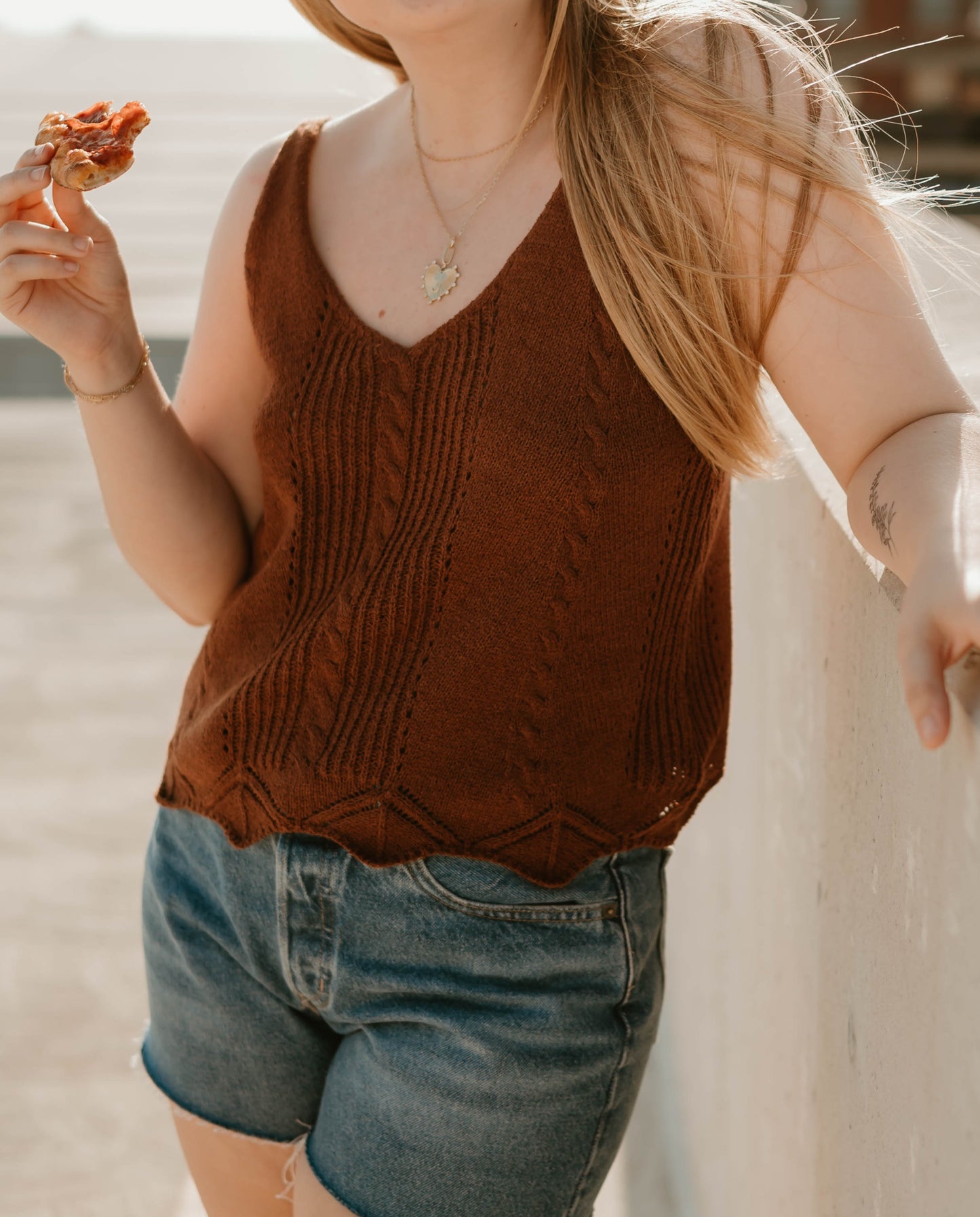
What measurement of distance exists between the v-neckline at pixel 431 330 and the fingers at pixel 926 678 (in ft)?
1.64

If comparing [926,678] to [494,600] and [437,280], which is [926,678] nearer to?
[494,600]

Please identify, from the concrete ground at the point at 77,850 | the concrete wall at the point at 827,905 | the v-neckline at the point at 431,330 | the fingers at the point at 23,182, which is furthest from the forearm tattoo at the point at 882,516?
the concrete ground at the point at 77,850

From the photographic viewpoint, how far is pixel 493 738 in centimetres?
104

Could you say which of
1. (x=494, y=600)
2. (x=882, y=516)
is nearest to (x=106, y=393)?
(x=494, y=600)

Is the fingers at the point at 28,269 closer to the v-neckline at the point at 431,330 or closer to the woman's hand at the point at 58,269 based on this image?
the woman's hand at the point at 58,269

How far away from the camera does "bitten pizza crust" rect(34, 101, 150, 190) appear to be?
1083mm

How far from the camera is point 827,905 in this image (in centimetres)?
105

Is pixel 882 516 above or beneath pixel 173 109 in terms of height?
above

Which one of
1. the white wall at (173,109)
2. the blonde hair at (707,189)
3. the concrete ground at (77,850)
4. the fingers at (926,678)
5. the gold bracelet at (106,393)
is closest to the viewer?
the fingers at (926,678)

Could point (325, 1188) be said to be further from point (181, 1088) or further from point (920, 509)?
point (920, 509)

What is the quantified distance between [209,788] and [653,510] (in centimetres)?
43

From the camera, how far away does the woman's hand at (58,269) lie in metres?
1.08

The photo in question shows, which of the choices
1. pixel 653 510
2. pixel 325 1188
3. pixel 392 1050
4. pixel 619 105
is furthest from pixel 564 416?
pixel 325 1188

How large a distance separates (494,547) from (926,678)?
438mm
